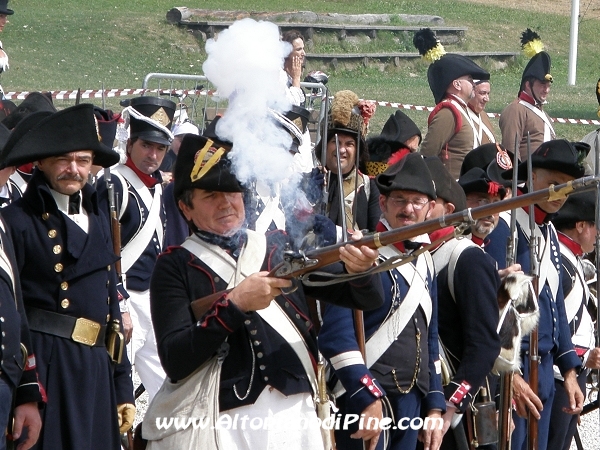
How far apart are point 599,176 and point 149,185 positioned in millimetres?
4012

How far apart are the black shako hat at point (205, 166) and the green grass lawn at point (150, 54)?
1211 cm

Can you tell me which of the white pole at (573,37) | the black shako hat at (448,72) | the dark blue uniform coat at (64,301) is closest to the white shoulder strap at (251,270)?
the dark blue uniform coat at (64,301)

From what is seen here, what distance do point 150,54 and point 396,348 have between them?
1638cm

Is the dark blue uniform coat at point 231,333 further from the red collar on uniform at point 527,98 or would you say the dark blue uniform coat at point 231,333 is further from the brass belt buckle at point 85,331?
the red collar on uniform at point 527,98

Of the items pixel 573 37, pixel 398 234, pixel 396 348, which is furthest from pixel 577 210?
pixel 573 37

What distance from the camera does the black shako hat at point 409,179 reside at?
4.21m

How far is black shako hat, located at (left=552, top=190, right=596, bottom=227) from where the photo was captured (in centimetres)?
564

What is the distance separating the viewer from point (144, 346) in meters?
6.36

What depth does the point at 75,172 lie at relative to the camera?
420 cm

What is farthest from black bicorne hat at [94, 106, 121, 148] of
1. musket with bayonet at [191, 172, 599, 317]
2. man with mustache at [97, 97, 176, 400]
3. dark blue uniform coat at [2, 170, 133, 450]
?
musket with bayonet at [191, 172, 599, 317]

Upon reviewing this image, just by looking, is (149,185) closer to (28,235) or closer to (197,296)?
(28,235)

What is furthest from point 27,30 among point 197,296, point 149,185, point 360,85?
point 197,296

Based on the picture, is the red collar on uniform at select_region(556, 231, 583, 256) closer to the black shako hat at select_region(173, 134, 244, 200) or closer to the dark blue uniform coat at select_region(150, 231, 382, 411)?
the dark blue uniform coat at select_region(150, 231, 382, 411)

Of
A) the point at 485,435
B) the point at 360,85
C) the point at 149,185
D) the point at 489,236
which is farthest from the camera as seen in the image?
the point at 360,85
